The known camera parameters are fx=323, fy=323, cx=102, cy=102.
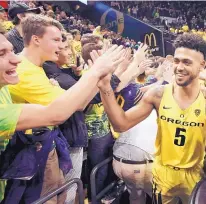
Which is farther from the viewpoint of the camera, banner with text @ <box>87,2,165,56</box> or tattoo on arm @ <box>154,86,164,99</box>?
banner with text @ <box>87,2,165,56</box>

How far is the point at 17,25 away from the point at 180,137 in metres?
2.12

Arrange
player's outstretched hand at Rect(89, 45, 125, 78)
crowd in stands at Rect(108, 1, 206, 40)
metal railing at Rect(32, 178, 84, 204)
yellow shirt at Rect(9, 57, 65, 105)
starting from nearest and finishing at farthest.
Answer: player's outstretched hand at Rect(89, 45, 125, 78) → metal railing at Rect(32, 178, 84, 204) → yellow shirt at Rect(9, 57, 65, 105) → crowd in stands at Rect(108, 1, 206, 40)

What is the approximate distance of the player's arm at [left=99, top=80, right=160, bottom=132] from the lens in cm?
217

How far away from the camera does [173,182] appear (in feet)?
7.38

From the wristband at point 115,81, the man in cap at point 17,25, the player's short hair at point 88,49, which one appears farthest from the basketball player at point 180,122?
the man in cap at point 17,25

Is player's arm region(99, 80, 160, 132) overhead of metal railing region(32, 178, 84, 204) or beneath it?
overhead

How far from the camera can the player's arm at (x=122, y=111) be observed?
2.17 metres

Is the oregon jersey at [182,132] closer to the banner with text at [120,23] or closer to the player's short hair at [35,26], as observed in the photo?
the player's short hair at [35,26]

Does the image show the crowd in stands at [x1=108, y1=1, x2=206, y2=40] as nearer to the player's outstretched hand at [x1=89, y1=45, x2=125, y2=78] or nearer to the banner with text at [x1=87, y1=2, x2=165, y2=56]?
the banner with text at [x1=87, y1=2, x2=165, y2=56]

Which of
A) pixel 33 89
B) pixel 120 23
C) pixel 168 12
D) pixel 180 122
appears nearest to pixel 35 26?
pixel 33 89

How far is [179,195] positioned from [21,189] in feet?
3.61

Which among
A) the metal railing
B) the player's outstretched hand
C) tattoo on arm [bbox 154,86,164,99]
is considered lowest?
the metal railing

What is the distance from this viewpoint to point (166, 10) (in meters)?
16.8

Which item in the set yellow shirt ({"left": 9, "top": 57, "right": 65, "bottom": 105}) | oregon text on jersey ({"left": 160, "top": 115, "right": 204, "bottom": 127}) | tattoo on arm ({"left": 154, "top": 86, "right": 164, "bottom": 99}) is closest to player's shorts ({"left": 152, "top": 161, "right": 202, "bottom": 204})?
oregon text on jersey ({"left": 160, "top": 115, "right": 204, "bottom": 127})
